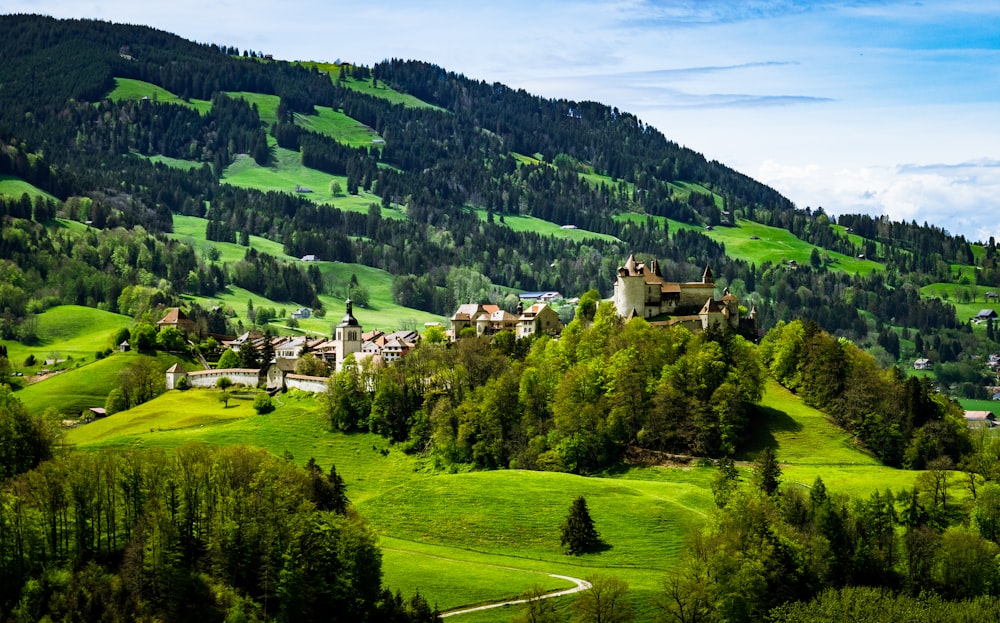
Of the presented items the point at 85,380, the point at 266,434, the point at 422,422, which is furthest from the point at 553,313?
the point at 85,380

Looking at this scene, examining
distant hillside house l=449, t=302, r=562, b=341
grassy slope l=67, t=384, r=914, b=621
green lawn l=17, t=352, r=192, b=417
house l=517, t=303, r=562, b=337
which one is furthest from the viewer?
green lawn l=17, t=352, r=192, b=417

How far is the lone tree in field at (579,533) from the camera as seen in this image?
99.8 m

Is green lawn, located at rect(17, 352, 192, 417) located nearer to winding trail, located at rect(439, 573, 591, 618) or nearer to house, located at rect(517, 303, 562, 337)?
house, located at rect(517, 303, 562, 337)

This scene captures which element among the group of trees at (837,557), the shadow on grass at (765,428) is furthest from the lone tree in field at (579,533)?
the shadow on grass at (765,428)

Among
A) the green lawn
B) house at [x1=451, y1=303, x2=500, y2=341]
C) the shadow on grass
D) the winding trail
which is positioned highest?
house at [x1=451, y1=303, x2=500, y2=341]

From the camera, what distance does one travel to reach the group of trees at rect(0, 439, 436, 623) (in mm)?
82812

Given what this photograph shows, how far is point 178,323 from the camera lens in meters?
190

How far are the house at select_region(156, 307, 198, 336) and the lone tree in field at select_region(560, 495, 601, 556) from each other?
101 metres

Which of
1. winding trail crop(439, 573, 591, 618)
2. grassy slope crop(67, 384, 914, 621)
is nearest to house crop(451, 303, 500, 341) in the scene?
grassy slope crop(67, 384, 914, 621)

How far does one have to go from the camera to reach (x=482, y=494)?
4385 inches

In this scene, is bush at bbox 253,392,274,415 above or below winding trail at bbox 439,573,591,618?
above

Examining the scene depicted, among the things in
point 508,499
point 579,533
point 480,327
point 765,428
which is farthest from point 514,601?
point 480,327

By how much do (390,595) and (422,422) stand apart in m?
47.6

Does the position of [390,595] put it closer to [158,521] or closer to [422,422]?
[158,521]
